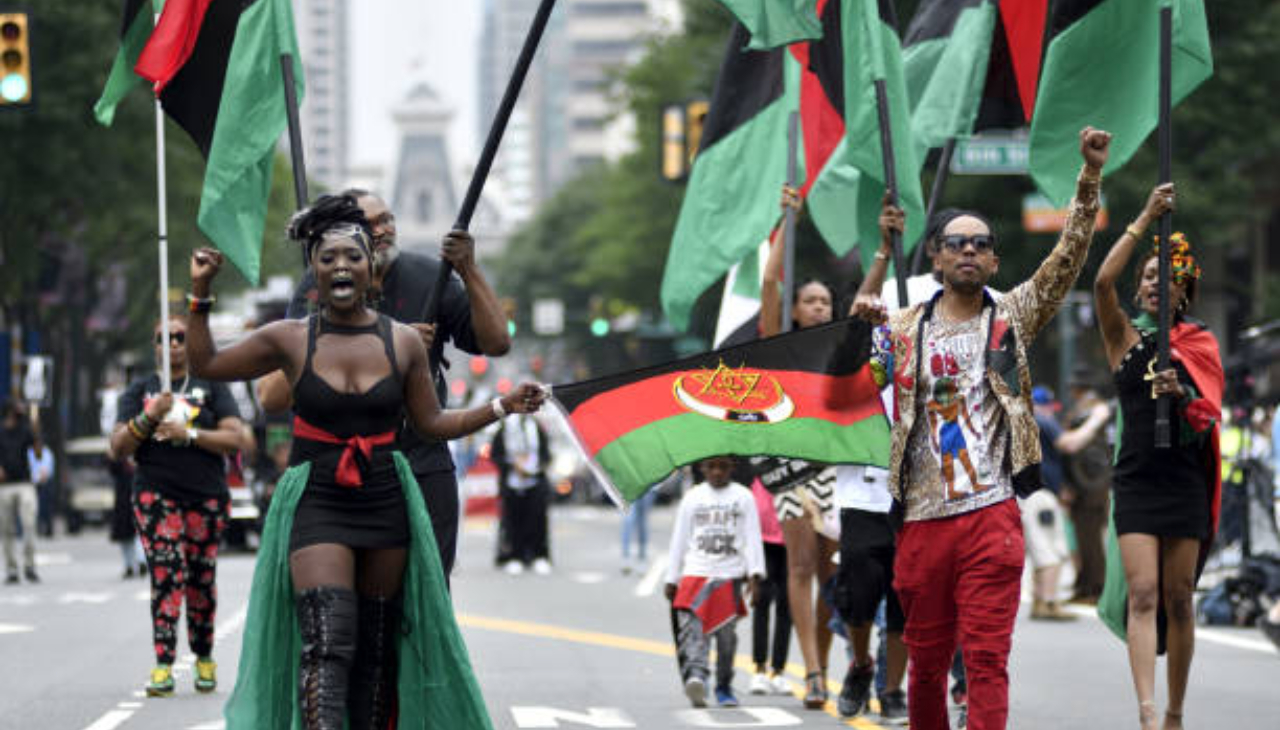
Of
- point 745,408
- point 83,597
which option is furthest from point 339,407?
point 83,597

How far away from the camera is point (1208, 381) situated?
8.88 meters

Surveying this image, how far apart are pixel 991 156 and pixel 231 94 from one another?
15.4m

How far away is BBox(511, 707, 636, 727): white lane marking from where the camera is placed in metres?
10.1

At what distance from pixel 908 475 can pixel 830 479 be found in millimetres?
3423

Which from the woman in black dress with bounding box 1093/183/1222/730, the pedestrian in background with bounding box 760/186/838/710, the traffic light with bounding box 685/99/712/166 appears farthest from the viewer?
the traffic light with bounding box 685/99/712/166

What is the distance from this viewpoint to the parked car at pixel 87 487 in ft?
129

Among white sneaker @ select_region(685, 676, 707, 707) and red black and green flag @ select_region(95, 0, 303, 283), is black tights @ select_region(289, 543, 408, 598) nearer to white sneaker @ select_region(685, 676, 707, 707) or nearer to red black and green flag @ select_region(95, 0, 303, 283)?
red black and green flag @ select_region(95, 0, 303, 283)

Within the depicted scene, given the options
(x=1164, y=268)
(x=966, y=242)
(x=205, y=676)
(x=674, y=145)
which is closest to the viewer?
(x=966, y=242)

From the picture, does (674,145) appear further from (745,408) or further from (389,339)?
(389,339)

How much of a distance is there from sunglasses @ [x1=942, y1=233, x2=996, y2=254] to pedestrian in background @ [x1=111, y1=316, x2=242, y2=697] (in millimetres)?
4796

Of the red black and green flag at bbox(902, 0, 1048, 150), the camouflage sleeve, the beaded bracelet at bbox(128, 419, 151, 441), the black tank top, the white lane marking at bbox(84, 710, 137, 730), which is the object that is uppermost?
the red black and green flag at bbox(902, 0, 1048, 150)

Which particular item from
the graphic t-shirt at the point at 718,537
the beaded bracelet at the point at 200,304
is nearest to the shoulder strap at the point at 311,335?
the beaded bracelet at the point at 200,304

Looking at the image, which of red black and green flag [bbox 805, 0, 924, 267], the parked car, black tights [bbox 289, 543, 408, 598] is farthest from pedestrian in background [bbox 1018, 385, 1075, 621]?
the parked car

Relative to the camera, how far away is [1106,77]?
9.54 metres
